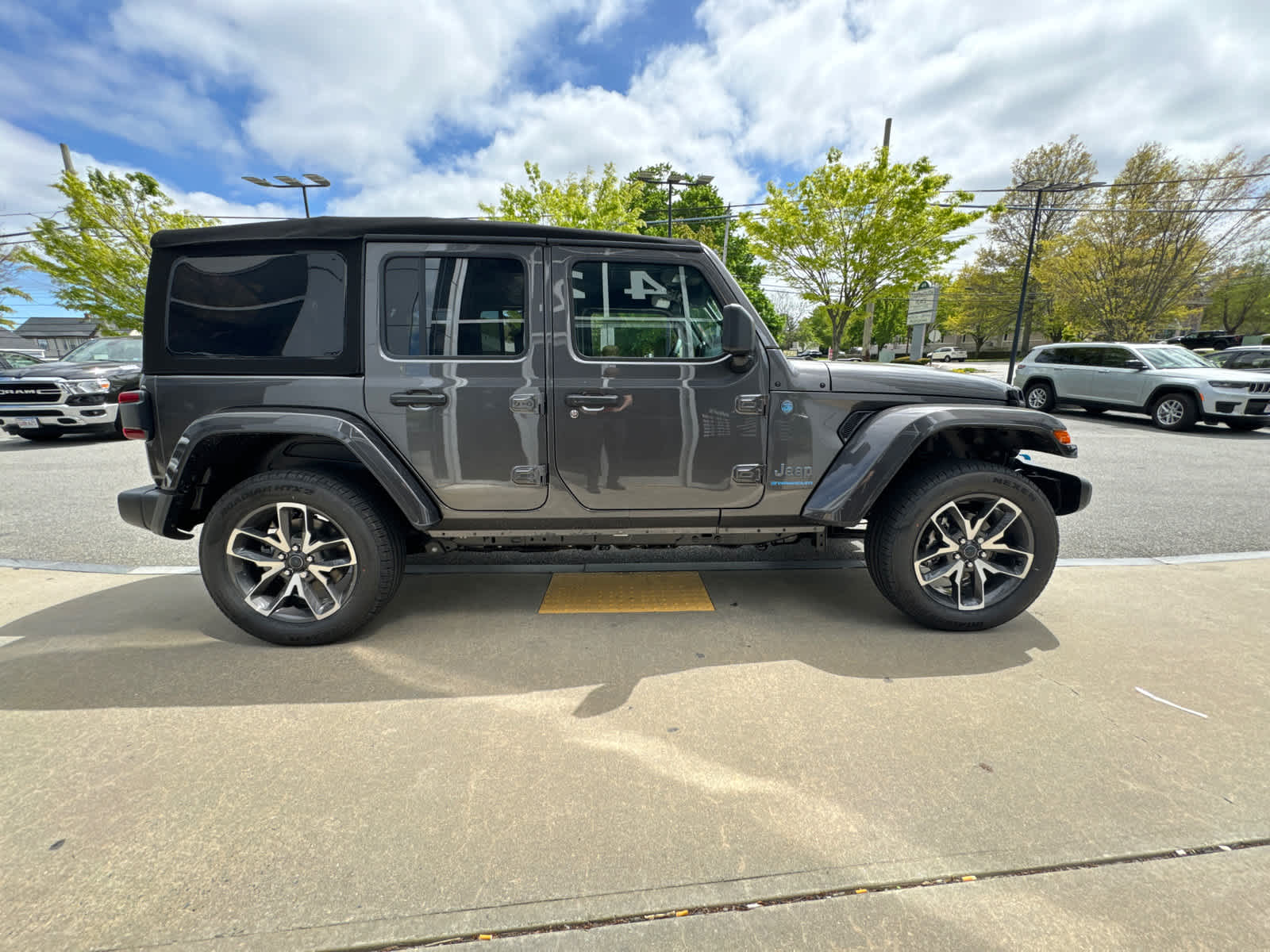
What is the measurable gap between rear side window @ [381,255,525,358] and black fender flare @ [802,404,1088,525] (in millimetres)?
1661

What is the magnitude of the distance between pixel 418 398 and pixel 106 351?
11975 millimetres

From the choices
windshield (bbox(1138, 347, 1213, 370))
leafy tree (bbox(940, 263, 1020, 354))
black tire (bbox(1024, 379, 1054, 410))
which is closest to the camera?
windshield (bbox(1138, 347, 1213, 370))

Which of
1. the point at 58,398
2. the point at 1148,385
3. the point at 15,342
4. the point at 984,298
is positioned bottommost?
the point at 58,398

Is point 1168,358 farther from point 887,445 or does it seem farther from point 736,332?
point 736,332

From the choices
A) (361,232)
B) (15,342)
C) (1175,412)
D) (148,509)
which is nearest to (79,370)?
(148,509)

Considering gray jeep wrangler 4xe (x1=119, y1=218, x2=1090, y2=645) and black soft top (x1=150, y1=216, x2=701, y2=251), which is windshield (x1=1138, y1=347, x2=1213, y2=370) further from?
black soft top (x1=150, y1=216, x2=701, y2=251)

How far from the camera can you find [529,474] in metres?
2.69

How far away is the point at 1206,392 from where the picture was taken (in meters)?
9.61

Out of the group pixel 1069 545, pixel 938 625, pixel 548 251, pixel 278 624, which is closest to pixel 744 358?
pixel 548 251

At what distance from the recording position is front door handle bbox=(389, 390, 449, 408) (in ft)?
8.46

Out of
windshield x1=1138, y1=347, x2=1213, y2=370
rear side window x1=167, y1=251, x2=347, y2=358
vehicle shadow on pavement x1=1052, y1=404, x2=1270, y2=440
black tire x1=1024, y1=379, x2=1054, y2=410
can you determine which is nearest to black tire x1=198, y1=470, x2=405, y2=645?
rear side window x1=167, y1=251, x2=347, y2=358

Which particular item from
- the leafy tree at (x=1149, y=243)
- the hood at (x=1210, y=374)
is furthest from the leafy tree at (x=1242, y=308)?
the hood at (x=1210, y=374)

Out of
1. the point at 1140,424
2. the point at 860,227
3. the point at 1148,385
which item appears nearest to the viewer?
the point at 1148,385

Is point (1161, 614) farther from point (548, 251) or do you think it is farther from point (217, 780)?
point (217, 780)
